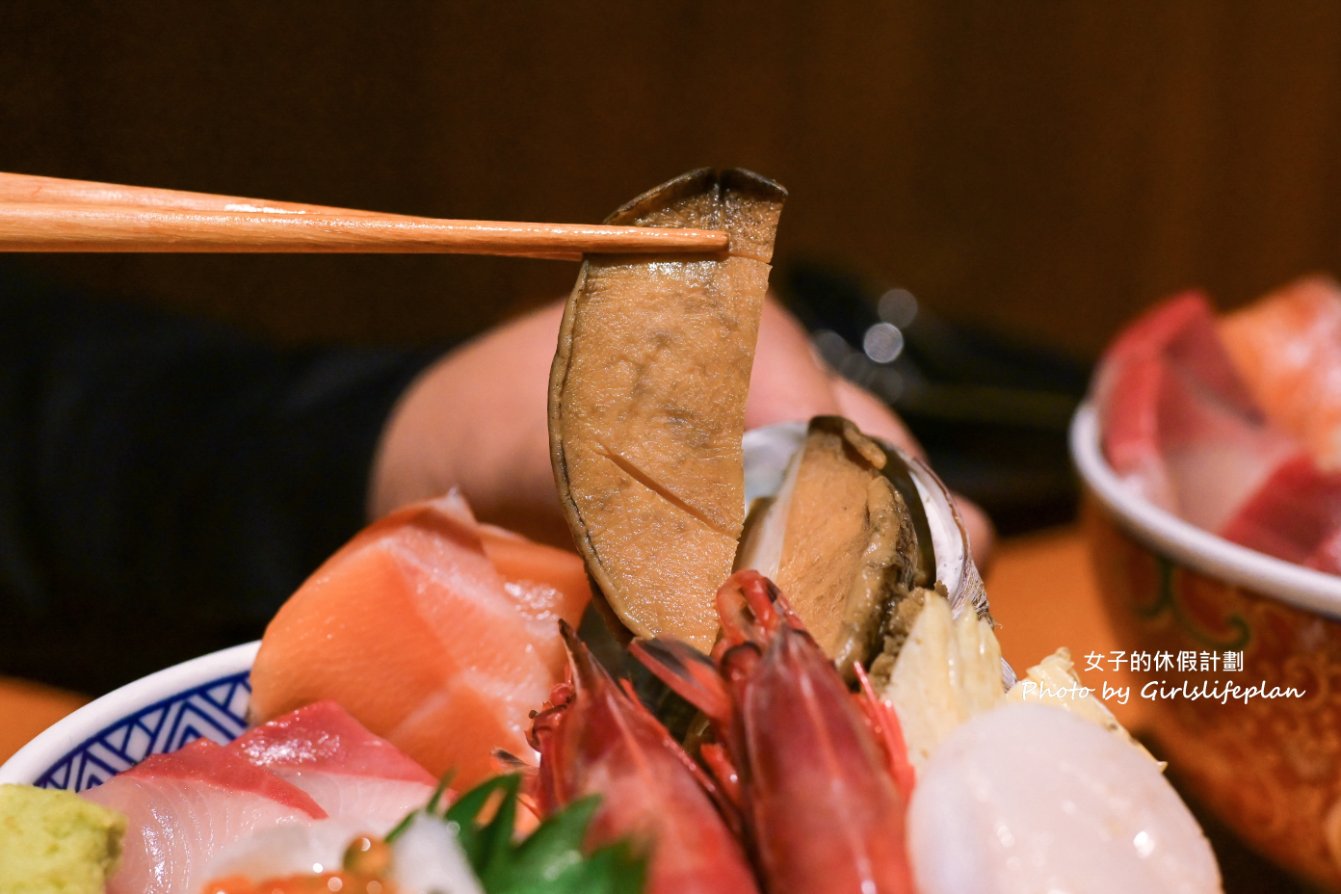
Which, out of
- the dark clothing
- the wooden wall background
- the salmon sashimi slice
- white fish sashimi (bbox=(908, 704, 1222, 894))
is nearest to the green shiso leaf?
white fish sashimi (bbox=(908, 704, 1222, 894))

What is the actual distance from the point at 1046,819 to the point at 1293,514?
0.66 meters

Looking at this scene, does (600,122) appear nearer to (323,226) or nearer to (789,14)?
(789,14)

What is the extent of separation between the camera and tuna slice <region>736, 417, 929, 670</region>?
51 centimetres

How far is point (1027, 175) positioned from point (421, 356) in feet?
6.72

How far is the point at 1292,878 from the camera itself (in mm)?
953

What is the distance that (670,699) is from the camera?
1.86ft

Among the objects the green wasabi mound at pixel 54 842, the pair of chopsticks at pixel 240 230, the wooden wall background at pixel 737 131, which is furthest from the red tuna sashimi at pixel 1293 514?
the wooden wall background at pixel 737 131

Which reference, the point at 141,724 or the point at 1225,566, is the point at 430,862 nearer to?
the point at 141,724

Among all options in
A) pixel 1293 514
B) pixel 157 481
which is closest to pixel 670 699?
pixel 1293 514

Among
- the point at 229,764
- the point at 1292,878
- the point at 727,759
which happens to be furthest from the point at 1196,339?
the point at 229,764

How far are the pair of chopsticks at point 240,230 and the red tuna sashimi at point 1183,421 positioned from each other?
0.65m

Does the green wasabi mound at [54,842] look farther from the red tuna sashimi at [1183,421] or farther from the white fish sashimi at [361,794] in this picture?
the red tuna sashimi at [1183,421]

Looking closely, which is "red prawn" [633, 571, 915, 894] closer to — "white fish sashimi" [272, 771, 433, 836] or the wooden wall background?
"white fish sashimi" [272, 771, 433, 836]

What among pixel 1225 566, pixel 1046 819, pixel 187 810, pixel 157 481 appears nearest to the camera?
pixel 1046 819
